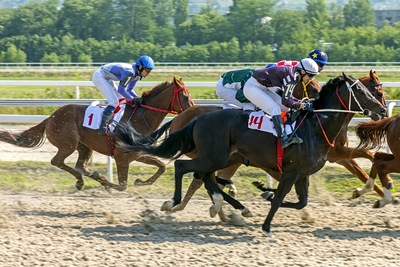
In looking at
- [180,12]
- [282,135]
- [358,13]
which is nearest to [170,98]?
[282,135]

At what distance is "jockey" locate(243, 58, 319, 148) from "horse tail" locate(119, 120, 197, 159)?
0.74 m

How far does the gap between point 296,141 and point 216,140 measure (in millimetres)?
816

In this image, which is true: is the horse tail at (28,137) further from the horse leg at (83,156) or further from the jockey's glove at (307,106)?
the jockey's glove at (307,106)

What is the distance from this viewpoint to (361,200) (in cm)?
858

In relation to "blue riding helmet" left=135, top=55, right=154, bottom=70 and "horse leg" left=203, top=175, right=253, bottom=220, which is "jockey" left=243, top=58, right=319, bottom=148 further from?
"blue riding helmet" left=135, top=55, right=154, bottom=70

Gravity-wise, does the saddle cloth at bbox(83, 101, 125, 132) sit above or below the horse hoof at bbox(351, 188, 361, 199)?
above

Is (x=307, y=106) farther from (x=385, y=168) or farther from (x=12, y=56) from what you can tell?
(x=12, y=56)

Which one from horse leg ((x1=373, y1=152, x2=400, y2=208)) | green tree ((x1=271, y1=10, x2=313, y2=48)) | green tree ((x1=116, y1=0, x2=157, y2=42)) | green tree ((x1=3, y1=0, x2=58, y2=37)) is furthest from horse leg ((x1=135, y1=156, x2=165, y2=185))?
green tree ((x1=116, y1=0, x2=157, y2=42))

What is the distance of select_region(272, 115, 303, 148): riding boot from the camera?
6797mm

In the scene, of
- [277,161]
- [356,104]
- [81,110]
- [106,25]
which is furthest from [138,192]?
[106,25]

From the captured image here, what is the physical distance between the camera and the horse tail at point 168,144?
742cm

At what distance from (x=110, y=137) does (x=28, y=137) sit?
4.30ft

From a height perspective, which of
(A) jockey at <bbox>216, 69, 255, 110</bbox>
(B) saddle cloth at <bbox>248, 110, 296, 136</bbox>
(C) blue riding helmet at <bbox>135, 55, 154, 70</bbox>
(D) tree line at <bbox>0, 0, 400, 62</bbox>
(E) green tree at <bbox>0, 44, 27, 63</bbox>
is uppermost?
(C) blue riding helmet at <bbox>135, 55, 154, 70</bbox>

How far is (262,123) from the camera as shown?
7.03m
